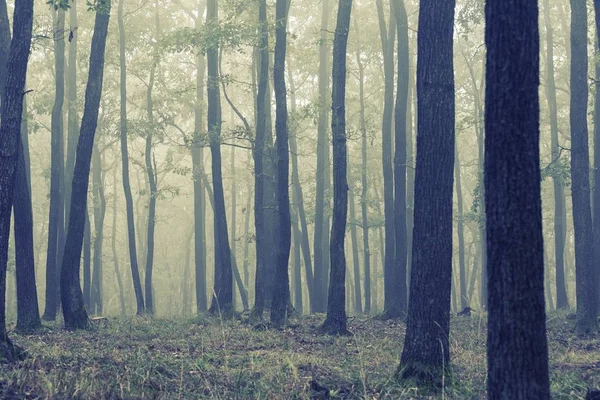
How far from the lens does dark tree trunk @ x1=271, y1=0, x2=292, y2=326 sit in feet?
63.4

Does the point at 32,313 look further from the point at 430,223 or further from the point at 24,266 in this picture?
the point at 430,223

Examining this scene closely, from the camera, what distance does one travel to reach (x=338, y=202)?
16.8m

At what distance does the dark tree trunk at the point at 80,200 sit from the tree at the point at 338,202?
5.62m

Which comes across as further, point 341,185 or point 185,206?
point 185,206

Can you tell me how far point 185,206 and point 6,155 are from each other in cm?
5393

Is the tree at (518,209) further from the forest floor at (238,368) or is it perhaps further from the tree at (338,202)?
the tree at (338,202)

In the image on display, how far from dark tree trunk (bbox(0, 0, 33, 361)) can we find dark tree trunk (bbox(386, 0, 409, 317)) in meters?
14.0

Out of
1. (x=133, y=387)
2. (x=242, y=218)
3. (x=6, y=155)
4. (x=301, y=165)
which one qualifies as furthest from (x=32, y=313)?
(x=242, y=218)

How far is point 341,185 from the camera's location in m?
16.9

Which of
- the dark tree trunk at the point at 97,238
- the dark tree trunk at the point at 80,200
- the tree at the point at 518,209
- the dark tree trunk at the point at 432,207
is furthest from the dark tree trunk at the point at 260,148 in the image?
the tree at the point at 518,209

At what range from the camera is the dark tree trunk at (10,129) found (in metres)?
10.2

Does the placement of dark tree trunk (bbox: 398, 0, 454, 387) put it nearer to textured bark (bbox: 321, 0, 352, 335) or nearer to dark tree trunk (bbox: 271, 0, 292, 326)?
textured bark (bbox: 321, 0, 352, 335)

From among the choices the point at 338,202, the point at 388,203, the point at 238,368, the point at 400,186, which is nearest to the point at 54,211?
the point at 338,202

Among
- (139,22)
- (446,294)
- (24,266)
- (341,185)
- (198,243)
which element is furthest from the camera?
(198,243)
